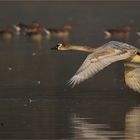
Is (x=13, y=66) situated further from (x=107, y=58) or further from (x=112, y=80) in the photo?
(x=107, y=58)

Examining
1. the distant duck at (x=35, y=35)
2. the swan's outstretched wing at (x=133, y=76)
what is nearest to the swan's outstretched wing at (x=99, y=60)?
the swan's outstretched wing at (x=133, y=76)

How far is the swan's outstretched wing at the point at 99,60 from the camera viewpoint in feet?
44.6

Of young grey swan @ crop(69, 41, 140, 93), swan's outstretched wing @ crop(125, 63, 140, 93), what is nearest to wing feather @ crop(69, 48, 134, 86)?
young grey swan @ crop(69, 41, 140, 93)

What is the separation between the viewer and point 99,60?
1384 cm

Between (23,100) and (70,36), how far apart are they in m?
17.0

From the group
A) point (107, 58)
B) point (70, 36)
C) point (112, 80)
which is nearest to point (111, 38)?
point (70, 36)

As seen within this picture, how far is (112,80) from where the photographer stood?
62.0ft

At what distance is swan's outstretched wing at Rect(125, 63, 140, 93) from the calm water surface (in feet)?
1.13

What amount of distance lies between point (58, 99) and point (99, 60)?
2.36 metres

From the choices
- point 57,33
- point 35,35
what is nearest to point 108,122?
point 35,35

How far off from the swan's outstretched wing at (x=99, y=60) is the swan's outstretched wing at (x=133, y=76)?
806mm

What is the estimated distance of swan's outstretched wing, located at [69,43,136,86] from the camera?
1360 centimetres

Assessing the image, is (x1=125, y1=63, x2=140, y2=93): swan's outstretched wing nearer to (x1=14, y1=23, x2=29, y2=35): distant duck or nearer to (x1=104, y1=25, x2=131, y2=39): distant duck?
(x1=104, y1=25, x2=131, y2=39): distant duck

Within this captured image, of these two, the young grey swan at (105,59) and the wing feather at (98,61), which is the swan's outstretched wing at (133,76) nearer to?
the young grey swan at (105,59)
